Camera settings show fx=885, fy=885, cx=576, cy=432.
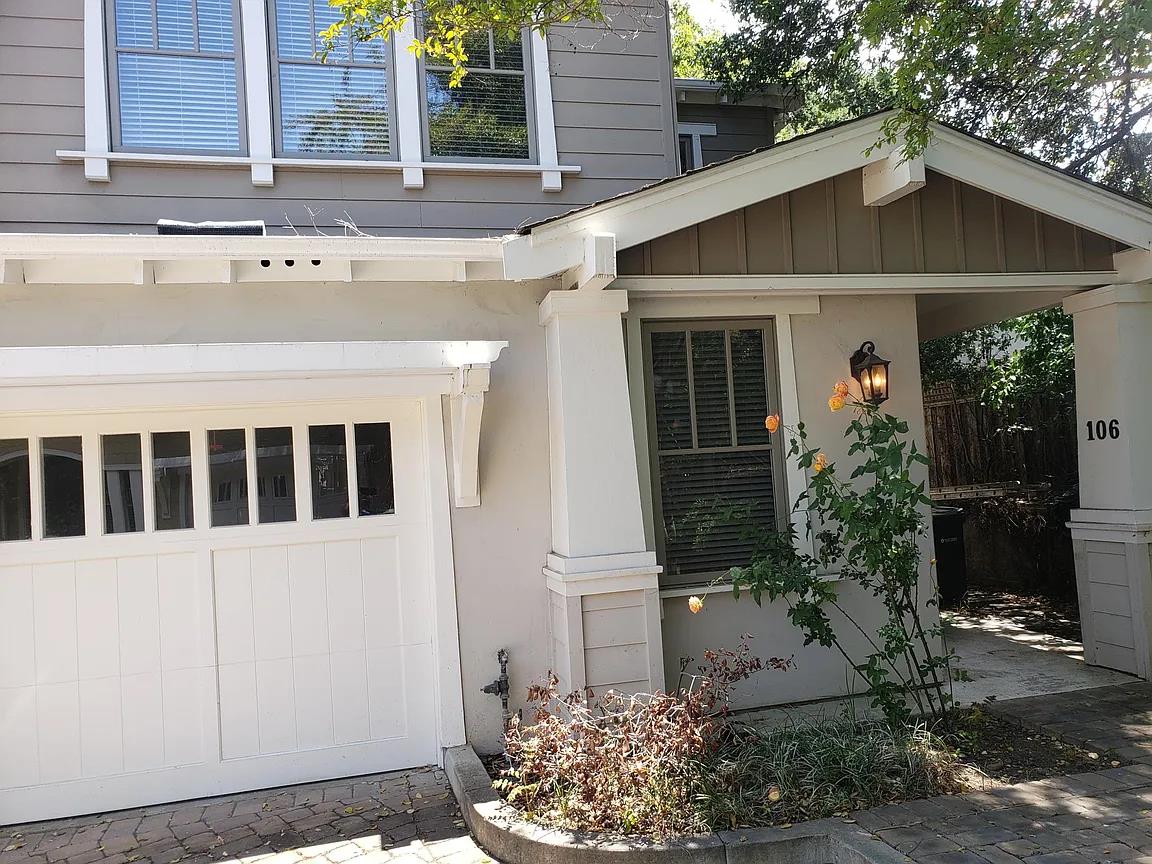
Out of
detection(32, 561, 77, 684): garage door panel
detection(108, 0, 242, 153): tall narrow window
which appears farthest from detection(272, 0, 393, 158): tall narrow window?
detection(32, 561, 77, 684): garage door panel

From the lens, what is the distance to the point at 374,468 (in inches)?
203

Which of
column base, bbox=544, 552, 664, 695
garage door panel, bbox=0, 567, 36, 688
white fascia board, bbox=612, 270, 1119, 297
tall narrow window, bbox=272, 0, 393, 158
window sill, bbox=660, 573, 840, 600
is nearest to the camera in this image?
garage door panel, bbox=0, 567, 36, 688

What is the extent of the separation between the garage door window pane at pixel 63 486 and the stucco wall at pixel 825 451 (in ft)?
11.0

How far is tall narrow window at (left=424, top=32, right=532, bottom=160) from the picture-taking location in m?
6.40

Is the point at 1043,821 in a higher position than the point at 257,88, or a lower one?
lower

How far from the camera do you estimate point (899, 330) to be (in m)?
5.89

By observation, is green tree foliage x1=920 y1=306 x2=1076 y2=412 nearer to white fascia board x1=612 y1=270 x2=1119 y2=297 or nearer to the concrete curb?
white fascia board x1=612 y1=270 x2=1119 y2=297

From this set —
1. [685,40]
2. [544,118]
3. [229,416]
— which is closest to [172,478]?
[229,416]

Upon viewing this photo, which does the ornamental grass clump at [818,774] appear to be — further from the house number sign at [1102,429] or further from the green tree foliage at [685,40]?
the green tree foliage at [685,40]

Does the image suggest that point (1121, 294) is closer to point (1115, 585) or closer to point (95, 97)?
point (1115, 585)

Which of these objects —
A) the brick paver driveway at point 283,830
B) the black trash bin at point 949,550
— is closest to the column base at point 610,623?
the brick paver driveway at point 283,830

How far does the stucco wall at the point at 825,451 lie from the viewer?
17.9 feet

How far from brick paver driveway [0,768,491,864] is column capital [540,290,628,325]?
8.76ft

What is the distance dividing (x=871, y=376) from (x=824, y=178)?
125 cm
